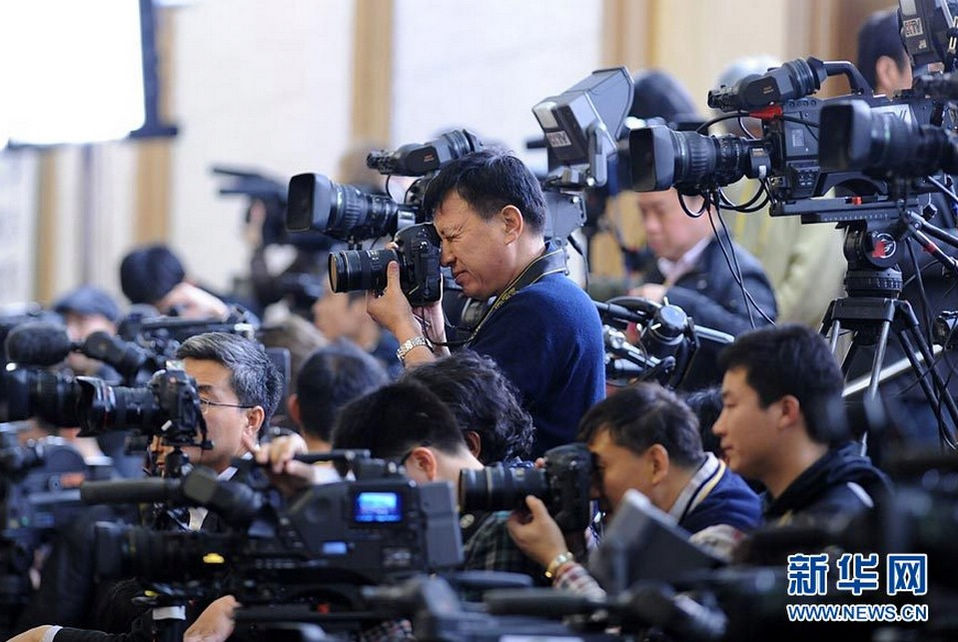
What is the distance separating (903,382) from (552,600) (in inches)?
70.1

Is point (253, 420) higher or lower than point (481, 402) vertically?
lower

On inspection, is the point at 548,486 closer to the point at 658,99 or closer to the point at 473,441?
the point at 473,441

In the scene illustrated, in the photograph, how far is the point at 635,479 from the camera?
3.30 metres

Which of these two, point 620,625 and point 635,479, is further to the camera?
point 635,479

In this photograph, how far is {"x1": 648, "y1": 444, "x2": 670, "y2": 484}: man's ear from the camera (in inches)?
130

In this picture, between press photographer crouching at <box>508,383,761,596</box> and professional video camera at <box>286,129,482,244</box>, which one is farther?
professional video camera at <box>286,129,482,244</box>

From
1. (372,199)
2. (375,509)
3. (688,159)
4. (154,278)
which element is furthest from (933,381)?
(154,278)

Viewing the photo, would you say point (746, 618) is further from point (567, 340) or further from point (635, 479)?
point (567, 340)

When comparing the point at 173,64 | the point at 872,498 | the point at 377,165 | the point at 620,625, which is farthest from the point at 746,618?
the point at 173,64

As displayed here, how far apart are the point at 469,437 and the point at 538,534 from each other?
502mm

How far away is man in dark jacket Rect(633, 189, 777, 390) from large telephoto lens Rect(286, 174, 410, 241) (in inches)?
28.8

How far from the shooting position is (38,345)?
15.8 feet

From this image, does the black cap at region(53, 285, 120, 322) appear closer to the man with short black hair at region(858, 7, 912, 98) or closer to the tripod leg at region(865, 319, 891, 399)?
the man with short black hair at region(858, 7, 912, 98)

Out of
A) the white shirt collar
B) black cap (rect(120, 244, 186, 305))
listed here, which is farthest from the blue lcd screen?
black cap (rect(120, 244, 186, 305))
